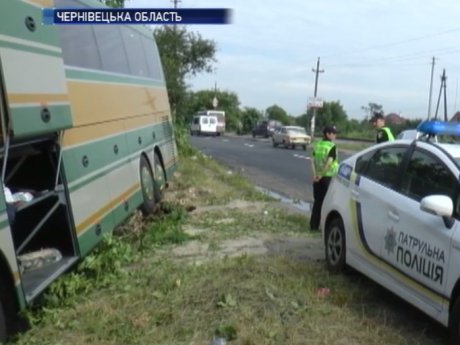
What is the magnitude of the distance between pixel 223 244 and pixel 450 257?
4512 mm

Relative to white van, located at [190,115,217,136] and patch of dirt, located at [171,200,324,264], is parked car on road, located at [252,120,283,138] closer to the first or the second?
white van, located at [190,115,217,136]

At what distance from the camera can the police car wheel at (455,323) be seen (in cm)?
488

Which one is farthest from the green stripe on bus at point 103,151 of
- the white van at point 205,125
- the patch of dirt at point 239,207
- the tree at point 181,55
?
the white van at point 205,125

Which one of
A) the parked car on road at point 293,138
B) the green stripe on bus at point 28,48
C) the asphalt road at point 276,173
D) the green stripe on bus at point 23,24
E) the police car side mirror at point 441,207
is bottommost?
the parked car on road at point 293,138

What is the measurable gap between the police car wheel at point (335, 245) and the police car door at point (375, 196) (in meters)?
0.46

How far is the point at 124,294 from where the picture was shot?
6.43 meters

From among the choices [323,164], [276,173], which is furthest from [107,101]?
[276,173]

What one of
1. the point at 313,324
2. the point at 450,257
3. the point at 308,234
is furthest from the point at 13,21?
the point at 308,234

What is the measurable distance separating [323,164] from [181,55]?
38.7 m

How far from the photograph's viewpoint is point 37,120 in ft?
17.4

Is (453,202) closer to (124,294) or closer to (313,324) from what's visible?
(313,324)

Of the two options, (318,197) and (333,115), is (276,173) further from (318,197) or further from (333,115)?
(333,115)

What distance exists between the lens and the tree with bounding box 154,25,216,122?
38.3 meters

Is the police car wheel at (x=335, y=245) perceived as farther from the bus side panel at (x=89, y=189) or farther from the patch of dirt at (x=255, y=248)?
the bus side panel at (x=89, y=189)
